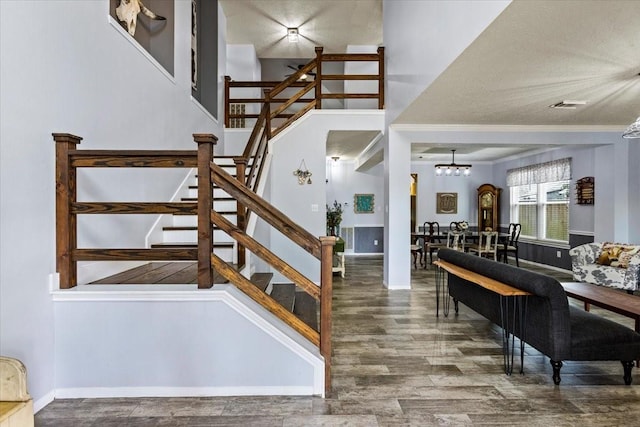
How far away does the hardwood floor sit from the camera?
7.23 feet

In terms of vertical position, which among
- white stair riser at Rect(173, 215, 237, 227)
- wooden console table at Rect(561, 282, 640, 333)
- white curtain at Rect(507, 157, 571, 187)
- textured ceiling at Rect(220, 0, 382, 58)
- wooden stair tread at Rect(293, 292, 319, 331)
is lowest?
wooden stair tread at Rect(293, 292, 319, 331)

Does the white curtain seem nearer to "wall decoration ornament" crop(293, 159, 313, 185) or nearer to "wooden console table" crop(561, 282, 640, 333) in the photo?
"wooden console table" crop(561, 282, 640, 333)

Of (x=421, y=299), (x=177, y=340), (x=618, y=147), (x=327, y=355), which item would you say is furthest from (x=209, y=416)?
(x=618, y=147)

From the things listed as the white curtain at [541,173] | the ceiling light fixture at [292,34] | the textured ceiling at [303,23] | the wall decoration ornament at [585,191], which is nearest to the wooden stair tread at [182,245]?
the textured ceiling at [303,23]

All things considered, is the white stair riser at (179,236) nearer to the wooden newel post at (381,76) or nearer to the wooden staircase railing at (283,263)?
the wooden staircase railing at (283,263)

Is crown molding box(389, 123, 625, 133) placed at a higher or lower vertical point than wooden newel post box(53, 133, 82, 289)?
higher

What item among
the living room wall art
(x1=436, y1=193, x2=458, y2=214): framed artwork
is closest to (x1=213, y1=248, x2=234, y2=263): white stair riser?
the living room wall art

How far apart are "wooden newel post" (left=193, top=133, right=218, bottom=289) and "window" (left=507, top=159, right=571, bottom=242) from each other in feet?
25.6

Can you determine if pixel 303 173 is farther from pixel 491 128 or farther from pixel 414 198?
pixel 414 198

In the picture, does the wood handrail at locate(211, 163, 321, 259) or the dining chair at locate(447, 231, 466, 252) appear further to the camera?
the dining chair at locate(447, 231, 466, 252)

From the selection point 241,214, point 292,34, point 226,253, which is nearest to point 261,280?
point 226,253

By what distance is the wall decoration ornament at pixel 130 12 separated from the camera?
10.7 ft

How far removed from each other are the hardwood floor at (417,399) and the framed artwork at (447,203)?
→ 23.7 feet

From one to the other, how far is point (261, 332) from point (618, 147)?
20.8 ft
